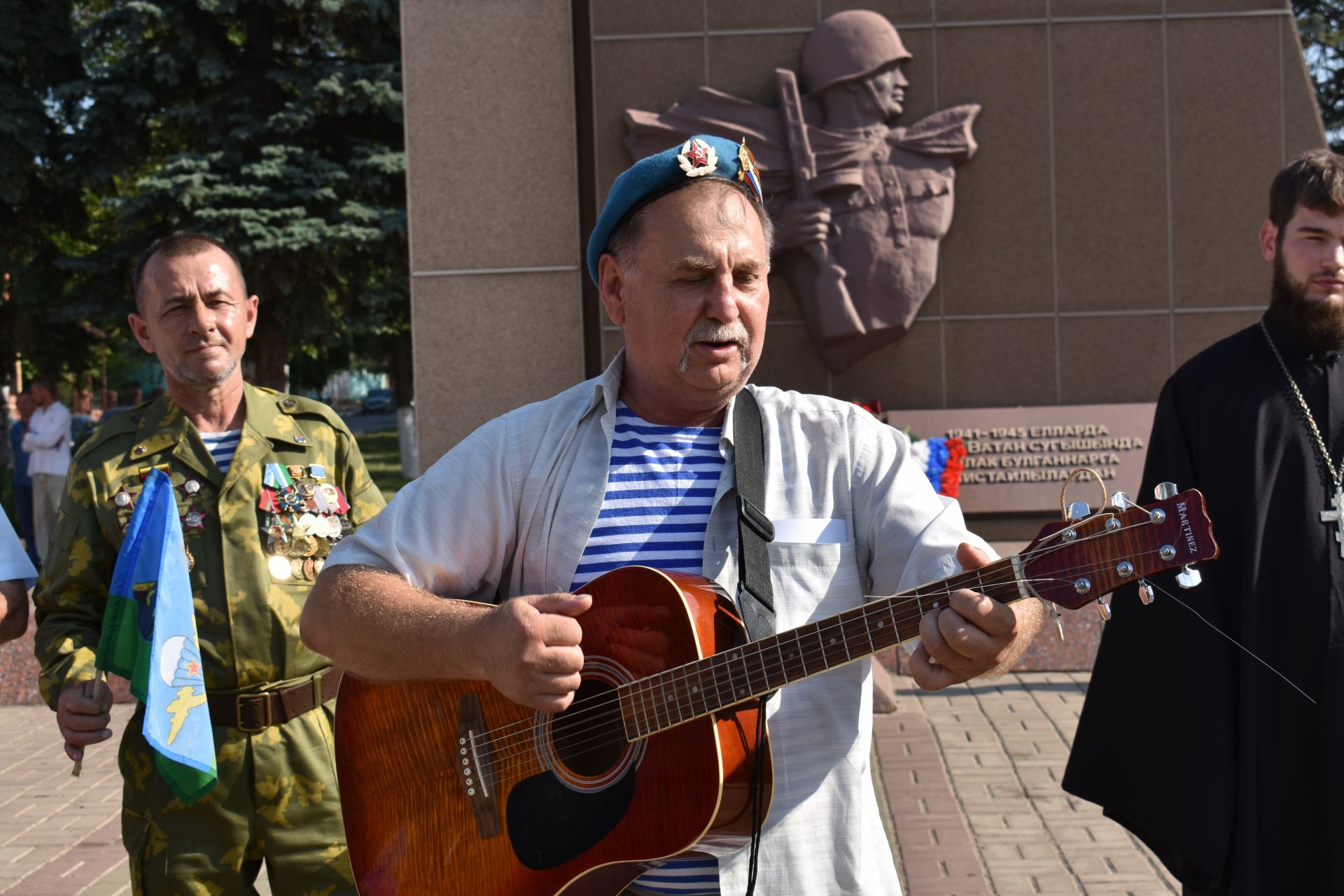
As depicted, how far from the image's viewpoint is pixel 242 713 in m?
3.10

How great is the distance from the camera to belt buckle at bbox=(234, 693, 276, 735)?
3.09 meters

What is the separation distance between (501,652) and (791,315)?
23.6 feet

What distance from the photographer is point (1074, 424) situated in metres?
8.62

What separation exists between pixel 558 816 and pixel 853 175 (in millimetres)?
6902

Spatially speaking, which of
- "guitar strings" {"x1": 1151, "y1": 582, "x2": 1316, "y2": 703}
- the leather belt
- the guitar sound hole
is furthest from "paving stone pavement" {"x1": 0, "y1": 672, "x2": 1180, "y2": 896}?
the guitar sound hole

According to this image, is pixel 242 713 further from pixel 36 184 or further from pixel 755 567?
pixel 36 184

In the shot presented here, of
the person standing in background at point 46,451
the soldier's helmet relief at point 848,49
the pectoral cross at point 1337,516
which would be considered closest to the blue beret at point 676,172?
the pectoral cross at point 1337,516

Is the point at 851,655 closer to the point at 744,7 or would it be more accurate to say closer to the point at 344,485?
the point at 344,485

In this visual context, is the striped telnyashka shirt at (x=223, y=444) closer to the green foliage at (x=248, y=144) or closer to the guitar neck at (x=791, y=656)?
the guitar neck at (x=791, y=656)

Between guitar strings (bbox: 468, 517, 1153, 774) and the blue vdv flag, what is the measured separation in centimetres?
93

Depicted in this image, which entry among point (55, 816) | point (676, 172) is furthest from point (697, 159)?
point (55, 816)

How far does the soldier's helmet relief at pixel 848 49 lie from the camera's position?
862 cm

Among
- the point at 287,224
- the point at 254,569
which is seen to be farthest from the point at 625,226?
the point at 287,224

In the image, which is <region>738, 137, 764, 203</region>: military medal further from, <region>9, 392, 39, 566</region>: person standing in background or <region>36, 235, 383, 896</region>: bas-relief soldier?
<region>9, 392, 39, 566</region>: person standing in background
